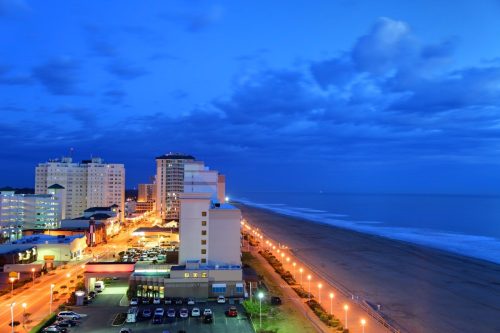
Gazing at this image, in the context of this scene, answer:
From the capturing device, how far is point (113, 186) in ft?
380

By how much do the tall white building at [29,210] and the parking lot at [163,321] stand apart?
5799 cm

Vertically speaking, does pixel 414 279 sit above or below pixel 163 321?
below

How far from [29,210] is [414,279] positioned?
70.4 m

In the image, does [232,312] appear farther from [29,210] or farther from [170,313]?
[29,210]

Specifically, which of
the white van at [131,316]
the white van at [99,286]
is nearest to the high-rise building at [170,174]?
the white van at [99,286]

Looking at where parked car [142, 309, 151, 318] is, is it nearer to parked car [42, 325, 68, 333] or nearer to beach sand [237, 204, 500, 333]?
parked car [42, 325, 68, 333]

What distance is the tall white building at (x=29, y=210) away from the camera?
81312mm

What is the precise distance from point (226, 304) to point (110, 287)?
11.0 m

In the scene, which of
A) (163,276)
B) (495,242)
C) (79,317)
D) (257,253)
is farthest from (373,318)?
(495,242)

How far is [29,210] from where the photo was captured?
85.2 meters

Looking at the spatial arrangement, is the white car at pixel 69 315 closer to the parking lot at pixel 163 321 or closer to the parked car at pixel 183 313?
the parking lot at pixel 163 321

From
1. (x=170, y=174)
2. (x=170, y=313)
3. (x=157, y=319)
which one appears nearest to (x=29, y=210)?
(x=170, y=174)

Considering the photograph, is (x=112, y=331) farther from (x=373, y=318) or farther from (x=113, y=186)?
(x=113, y=186)

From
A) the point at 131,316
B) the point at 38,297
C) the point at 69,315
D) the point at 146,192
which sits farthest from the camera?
the point at 146,192
